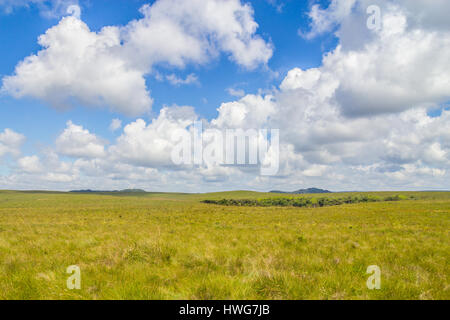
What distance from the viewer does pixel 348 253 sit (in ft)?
24.8

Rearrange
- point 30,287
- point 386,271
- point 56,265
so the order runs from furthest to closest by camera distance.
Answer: point 56,265 < point 386,271 < point 30,287

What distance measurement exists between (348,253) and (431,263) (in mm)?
2084

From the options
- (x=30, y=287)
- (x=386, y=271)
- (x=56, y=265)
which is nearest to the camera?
(x=30, y=287)
